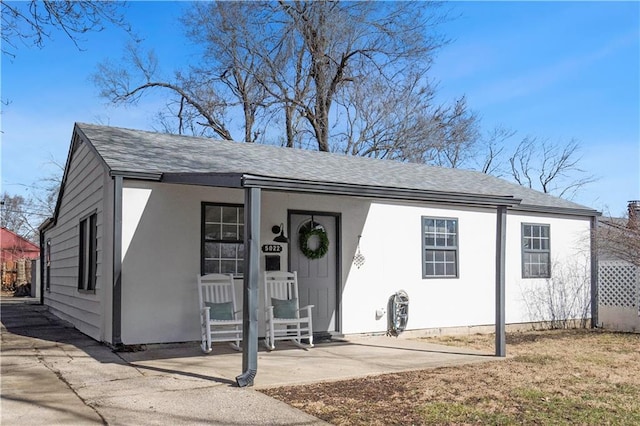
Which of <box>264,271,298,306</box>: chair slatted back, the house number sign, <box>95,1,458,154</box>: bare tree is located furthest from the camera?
<box>95,1,458,154</box>: bare tree

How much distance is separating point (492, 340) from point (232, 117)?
15218 millimetres

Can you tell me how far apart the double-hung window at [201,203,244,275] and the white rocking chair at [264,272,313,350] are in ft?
1.83

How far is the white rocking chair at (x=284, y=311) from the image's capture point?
8.09m

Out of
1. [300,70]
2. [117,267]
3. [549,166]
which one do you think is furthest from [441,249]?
[549,166]

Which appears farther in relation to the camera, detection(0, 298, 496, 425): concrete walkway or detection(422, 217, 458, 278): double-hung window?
detection(422, 217, 458, 278): double-hung window

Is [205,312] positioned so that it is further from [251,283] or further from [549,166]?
[549,166]

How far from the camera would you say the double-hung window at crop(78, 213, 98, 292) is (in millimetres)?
9078

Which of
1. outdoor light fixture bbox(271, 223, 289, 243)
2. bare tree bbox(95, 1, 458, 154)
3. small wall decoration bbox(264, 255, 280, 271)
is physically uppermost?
bare tree bbox(95, 1, 458, 154)

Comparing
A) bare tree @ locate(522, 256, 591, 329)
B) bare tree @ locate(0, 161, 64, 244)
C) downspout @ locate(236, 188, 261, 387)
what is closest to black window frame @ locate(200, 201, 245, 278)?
downspout @ locate(236, 188, 261, 387)

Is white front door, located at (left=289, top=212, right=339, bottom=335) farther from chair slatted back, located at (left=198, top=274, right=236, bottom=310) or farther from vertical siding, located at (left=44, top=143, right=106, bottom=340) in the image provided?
vertical siding, located at (left=44, top=143, right=106, bottom=340)

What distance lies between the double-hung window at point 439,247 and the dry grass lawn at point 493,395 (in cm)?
279

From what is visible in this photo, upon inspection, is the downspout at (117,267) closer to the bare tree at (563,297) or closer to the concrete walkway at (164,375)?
the concrete walkway at (164,375)

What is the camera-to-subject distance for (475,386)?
593 centimetres

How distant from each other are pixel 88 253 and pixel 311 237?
12.0 ft
